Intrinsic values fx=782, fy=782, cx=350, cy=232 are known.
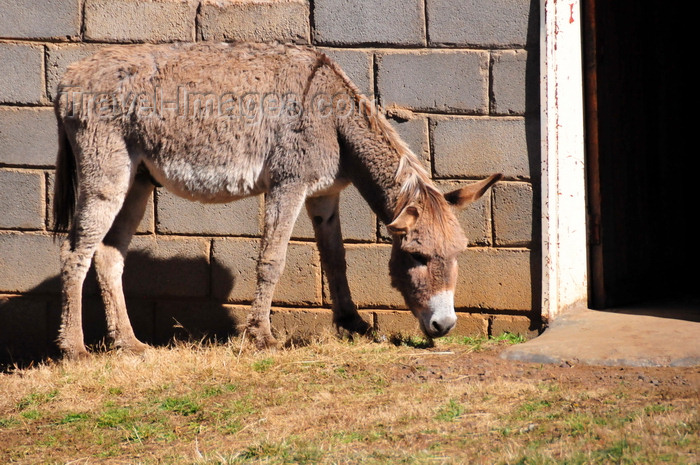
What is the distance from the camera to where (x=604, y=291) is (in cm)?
542

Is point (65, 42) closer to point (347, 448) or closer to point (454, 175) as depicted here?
point (454, 175)

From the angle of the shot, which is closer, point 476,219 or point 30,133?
point 476,219

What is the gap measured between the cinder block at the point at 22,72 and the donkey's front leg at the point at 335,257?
6.92ft

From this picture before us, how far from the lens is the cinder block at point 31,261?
555 cm

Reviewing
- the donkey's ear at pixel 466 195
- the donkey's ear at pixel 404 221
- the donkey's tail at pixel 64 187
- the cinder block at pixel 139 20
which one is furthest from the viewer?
the cinder block at pixel 139 20

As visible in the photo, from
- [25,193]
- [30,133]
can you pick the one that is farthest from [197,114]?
[25,193]

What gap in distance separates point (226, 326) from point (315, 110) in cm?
172

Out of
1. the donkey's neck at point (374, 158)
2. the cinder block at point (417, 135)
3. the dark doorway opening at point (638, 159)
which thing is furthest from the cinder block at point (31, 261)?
the dark doorway opening at point (638, 159)

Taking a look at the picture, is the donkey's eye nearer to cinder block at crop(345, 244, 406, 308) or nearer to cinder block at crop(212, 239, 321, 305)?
cinder block at crop(345, 244, 406, 308)

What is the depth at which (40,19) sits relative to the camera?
5.45 meters

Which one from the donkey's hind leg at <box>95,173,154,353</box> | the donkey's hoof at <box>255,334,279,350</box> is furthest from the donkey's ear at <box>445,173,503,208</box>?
the donkey's hind leg at <box>95,173,154,353</box>

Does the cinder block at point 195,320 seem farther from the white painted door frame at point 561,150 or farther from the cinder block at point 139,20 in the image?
the white painted door frame at point 561,150

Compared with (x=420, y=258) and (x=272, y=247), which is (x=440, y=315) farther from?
(x=272, y=247)

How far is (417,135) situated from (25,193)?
9.14 feet
